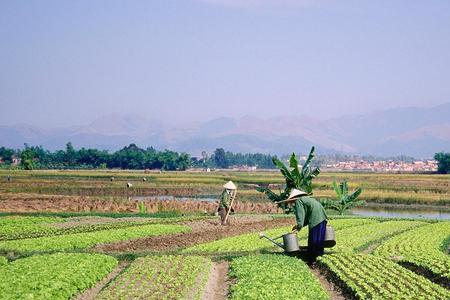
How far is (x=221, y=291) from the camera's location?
15320mm

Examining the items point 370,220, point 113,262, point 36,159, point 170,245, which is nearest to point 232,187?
point 170,245

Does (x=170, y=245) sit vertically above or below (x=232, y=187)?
below

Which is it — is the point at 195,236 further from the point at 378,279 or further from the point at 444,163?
the point at 444,163

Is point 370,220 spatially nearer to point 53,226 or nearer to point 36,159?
point 53,226

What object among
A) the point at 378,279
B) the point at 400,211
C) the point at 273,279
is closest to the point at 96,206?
the point at 400,211

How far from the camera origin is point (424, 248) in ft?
76.4

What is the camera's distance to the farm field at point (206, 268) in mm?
13594

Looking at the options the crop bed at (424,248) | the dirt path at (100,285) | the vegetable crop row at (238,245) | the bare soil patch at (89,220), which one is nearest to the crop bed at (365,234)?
the crop bed at (424,248)

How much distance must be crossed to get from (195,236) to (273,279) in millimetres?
12698

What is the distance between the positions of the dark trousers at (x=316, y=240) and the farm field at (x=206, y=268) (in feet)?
0.89

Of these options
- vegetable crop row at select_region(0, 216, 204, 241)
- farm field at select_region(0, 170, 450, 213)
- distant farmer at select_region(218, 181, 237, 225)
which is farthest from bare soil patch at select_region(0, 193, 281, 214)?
distant farmer at select_region(218, 181, 237, 225)

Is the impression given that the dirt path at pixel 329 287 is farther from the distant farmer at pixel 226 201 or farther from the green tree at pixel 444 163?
the green tree at pixel 444 163

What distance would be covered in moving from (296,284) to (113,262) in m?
6.05

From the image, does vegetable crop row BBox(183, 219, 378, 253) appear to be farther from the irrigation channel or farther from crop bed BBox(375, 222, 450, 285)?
the irrigation channel
